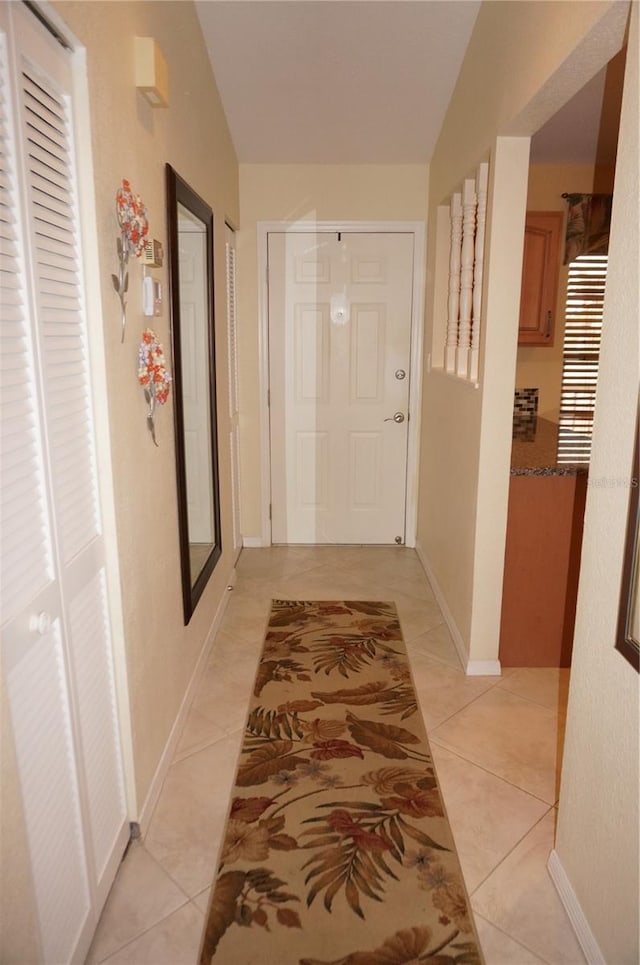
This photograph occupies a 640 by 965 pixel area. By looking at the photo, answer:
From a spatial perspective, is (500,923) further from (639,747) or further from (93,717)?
(93,717)

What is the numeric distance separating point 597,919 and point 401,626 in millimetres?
1872

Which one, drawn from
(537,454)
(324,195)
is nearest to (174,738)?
(537,454)

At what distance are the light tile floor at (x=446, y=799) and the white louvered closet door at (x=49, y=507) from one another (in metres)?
0.20

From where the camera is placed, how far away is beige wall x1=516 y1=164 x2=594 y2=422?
4.17 metres

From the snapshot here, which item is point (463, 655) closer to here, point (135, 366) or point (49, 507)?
point (135, 366)

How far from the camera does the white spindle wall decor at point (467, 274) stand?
276cm

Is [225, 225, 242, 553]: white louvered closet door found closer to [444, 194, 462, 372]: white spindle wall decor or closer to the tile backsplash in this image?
[444, 194, 462, 372]: white spindle wall decor

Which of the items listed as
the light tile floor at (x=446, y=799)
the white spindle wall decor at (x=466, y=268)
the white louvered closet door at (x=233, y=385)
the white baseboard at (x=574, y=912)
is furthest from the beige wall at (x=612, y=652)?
the white louvered closet door at (x=233, y=385)

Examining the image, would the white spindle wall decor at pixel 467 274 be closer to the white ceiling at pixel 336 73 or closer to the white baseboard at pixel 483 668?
the white ceiling at pixel 336 73

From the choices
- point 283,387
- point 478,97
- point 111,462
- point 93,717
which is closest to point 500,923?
point 93,717

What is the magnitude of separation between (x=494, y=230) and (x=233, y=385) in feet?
6.38

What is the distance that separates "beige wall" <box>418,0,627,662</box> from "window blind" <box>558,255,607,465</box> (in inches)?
52.8

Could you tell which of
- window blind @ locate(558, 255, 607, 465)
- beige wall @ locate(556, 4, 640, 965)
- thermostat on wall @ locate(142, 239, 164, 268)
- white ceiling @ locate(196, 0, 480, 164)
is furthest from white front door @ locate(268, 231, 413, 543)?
beige wall @ locate(556, 4, 640, 965)

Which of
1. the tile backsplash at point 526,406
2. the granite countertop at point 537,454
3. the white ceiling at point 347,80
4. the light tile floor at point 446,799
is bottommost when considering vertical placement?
the light tile floor at point 446,799
